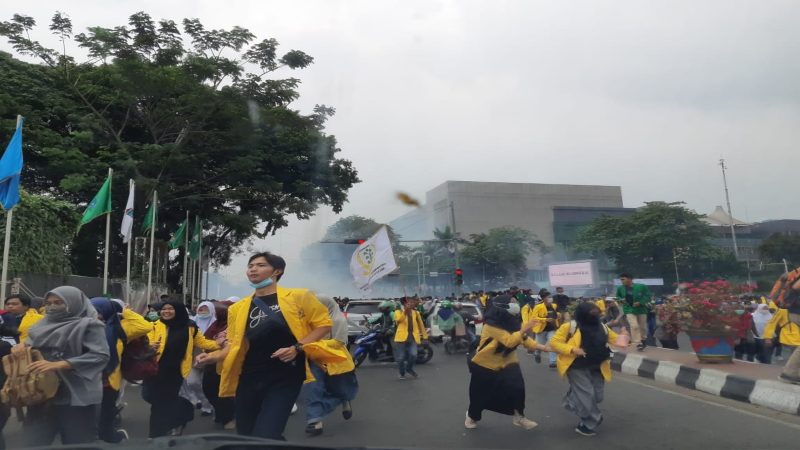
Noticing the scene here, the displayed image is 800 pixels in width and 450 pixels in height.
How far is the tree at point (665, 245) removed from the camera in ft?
162

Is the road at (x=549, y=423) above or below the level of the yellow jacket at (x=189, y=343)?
below

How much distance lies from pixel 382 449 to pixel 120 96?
2122 centimetres

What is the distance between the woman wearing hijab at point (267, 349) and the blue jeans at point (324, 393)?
2443 millimetres

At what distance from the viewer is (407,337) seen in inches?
412

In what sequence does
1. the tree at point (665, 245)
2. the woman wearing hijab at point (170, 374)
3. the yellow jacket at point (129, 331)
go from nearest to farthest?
the yellow jacket at point (129, 331) < the woman wearing hijab at point (170, 374) < the tree at point (665, 245)

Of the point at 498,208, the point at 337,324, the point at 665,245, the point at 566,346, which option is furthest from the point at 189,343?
the point at 498,208

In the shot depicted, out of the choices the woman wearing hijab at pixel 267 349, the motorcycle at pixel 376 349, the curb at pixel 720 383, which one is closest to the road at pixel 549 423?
the curb at pixel 720 383

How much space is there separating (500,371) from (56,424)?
3.87 m

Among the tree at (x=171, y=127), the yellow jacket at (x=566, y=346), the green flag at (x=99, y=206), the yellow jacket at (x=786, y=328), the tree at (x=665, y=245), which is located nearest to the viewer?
the yellow jacket at (x=566, y=346)

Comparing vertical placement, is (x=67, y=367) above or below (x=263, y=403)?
above

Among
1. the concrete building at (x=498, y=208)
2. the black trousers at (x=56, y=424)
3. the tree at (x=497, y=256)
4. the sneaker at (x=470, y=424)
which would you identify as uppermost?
the concrete building at (x=498, y=208)

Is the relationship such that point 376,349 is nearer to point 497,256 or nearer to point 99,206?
point 99,206

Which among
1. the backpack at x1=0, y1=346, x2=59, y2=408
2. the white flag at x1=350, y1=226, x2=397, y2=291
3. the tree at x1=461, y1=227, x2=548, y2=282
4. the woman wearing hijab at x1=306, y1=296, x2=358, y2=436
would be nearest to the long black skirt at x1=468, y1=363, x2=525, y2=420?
the woman wearing hijab at x1=306, y1=296, x2=358, y2=436

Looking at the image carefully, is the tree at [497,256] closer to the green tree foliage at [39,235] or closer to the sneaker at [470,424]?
the green tree foliage at [39,235]
